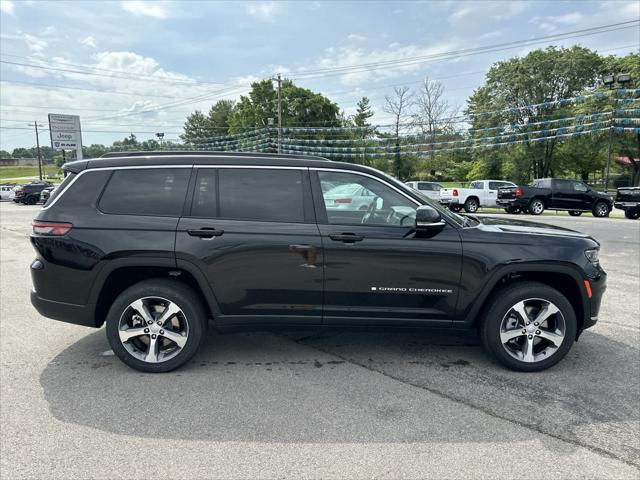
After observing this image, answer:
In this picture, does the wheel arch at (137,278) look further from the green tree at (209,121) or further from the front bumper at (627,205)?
the green tree at (209,121)

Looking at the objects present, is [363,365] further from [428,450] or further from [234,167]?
[234,167]

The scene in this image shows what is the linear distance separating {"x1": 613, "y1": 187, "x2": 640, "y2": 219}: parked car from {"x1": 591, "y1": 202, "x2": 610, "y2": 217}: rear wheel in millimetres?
1225

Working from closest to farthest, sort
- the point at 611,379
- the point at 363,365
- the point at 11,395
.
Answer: the point at 11,395 → the point at 611,379 → the point at 363,365

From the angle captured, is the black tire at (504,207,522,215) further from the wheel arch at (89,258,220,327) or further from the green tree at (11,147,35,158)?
the green tree at (11,147,35,158)

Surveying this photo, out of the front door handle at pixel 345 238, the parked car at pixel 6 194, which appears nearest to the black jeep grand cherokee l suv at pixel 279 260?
the front door handle at pixel 345 238

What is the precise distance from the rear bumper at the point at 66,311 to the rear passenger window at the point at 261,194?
1442 millimetres

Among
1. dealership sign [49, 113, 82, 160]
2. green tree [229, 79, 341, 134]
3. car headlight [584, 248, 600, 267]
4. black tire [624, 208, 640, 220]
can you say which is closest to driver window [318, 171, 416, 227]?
car headlight [584, 248, 600, 267]

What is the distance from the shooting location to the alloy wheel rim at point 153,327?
358 cm

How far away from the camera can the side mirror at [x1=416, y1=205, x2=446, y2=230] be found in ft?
11.1

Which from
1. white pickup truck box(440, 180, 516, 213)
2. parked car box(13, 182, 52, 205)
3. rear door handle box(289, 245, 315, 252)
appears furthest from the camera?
parked car box(13, 182, 52, 205)

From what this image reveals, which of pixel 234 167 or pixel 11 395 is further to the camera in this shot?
pixel 234 167

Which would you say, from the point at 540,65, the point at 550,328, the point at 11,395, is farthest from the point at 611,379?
the point at 540,65

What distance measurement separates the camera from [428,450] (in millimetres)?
2598

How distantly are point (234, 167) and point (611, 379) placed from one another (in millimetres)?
3623
